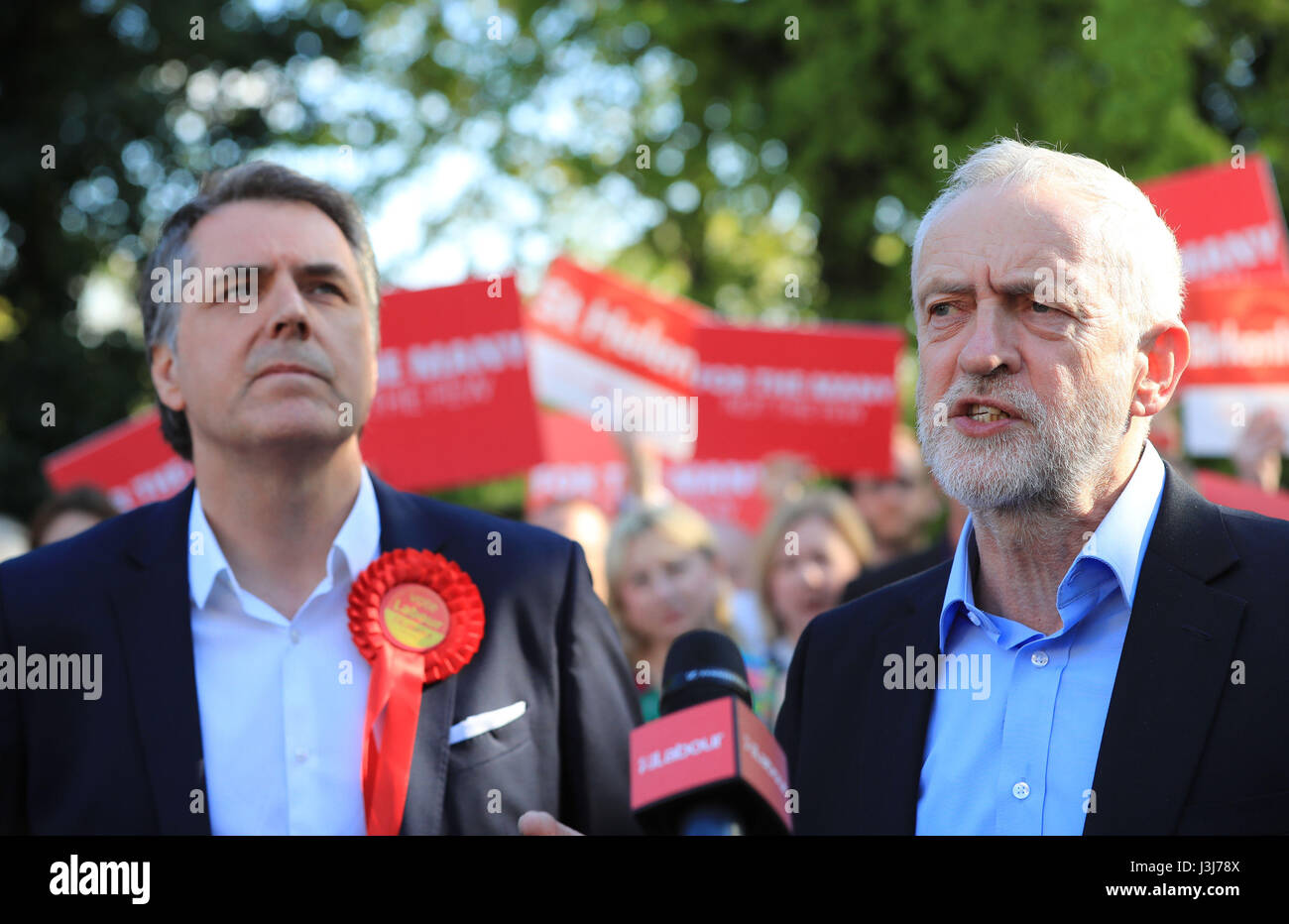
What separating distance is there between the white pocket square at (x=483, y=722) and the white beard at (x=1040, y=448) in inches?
35.5

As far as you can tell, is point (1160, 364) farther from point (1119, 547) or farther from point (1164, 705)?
point (1164, 705)

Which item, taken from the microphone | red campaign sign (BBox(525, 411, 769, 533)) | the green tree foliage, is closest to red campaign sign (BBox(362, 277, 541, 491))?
red campaign sign (BBox(525, 411, 769, 533))

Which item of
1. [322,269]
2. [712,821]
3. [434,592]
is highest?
[322,269]

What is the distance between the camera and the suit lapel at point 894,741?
2.41m

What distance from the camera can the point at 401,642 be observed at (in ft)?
8.87

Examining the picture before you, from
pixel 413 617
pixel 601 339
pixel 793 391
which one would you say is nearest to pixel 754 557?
pixel 793 391

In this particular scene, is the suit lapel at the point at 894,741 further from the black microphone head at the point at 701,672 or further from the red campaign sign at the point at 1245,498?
the red campaign sign at the point at 1245,498

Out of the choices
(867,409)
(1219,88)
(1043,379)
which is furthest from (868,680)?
(1219,88)

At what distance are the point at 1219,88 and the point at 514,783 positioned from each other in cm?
1602

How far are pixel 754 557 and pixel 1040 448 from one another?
3.77m

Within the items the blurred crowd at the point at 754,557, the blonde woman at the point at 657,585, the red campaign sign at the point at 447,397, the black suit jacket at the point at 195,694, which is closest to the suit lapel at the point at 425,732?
the black suit jacket at the point at 195,694

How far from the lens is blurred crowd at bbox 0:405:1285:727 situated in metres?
5.09
